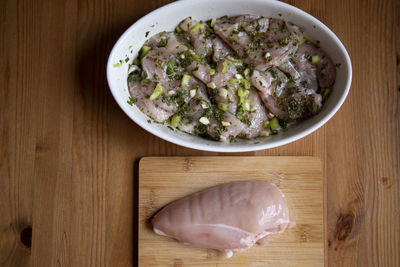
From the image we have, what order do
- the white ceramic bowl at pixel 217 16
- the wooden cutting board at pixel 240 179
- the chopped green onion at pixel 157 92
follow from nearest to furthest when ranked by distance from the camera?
the white ceramic bowl at pixel 217 16, the chopped green onion at pixel 157 92, the wooden cutting board at pixel 240 179

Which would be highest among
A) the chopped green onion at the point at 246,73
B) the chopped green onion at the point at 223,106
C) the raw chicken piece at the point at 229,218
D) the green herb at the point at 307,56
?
the green herb at the point at 307,56

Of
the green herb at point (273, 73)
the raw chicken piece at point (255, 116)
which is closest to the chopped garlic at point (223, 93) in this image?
the raw chicken piece at point (255, 116)

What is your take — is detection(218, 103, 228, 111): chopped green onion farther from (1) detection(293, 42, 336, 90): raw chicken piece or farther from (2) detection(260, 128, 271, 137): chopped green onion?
(1) detection(293, 42, 336, 90): raw chicken piece

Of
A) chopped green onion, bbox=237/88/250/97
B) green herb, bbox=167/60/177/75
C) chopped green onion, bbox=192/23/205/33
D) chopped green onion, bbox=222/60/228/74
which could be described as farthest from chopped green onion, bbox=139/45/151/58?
chopped green onion, bbox=237/88/250/97

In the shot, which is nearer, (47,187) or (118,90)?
(118,90)

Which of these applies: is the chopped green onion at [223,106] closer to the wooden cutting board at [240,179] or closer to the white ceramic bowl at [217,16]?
the white ceramic bowl at [217,16]

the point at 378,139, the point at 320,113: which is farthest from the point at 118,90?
the point at 378,139

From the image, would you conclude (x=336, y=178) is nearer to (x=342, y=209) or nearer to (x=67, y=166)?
(x=342, y=209)
